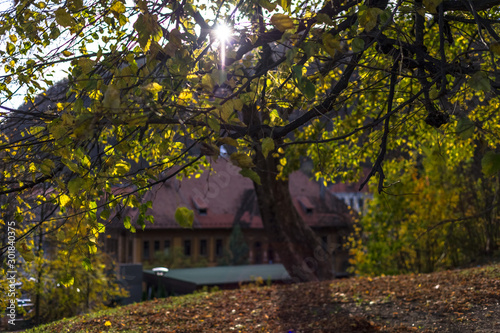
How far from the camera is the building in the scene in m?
33.5

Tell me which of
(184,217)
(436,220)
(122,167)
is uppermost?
(122,167)

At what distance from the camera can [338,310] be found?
7.30 metres

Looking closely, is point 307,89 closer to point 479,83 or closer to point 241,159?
point 241,159

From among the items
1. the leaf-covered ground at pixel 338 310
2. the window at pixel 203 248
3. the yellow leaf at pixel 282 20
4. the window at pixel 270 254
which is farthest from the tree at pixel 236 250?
the yellow leaf at pixel 282 20

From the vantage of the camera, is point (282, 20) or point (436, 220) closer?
point (282, 20)

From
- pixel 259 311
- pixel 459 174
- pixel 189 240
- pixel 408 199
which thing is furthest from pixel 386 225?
pixel 189 240

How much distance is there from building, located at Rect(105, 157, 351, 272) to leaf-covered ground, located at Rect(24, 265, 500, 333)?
23891 mm

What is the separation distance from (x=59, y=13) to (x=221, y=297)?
7.12 metres

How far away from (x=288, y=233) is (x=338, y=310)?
6.06 meters

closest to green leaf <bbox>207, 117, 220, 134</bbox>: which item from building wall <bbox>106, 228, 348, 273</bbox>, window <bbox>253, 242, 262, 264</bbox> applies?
building wall <bbox>106, 228, 348, 273</bbox>

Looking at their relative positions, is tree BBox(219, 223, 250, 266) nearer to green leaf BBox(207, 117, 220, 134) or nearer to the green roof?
the green roof

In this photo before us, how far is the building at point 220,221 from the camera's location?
33.5m

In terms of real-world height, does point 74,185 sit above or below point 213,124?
below

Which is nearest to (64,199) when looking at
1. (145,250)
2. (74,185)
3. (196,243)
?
(74,185)
